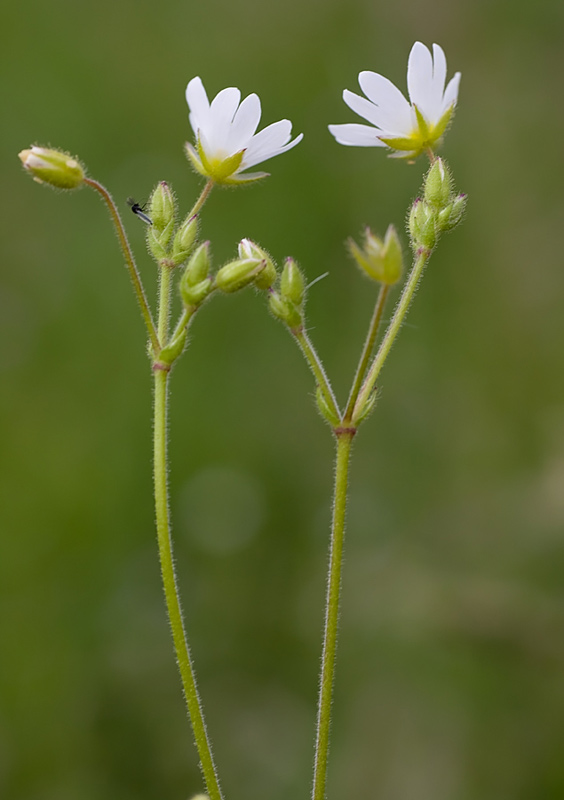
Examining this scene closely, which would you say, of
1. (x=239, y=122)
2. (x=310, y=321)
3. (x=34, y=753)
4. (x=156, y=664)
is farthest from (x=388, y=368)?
(x=239, y=122)

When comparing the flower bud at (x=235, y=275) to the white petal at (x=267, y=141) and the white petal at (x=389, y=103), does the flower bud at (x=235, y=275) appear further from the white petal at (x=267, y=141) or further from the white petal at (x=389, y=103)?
the white petal at (x=389, y=103)

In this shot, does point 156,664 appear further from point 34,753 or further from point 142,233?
point 142,233

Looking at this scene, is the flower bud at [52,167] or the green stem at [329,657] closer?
the green stem at [329,657]

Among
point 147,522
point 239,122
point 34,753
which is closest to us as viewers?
point 239,122

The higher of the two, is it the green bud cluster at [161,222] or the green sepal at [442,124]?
the green sepal at [442,124]

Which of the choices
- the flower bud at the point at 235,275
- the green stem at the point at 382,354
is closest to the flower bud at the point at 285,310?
the flower bud at the point at 235,275

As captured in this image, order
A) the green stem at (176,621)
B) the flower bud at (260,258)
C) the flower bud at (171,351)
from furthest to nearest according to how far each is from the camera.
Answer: the flower bud at (260,258) < the flower bud at (171,351) < the green stem at (176,621)
